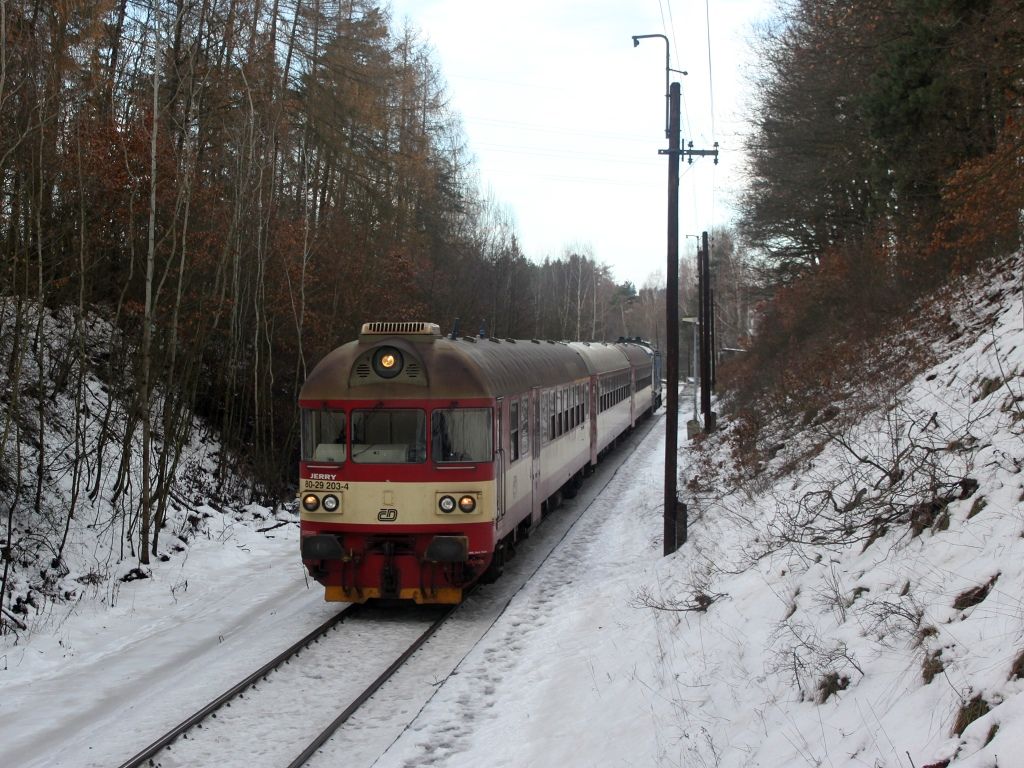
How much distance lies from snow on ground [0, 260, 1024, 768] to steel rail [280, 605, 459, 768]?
0.25m

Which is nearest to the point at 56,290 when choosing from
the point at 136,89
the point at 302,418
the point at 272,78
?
the point at 136,89

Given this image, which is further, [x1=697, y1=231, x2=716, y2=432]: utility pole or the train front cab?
[x1=697, y1=231, x2=716, y2=432]: utility pole

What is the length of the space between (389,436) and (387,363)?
79cm

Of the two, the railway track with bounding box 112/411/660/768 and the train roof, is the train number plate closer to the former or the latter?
the train roof

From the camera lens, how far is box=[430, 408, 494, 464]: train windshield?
33.1 feet

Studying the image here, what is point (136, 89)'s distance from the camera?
53.0 feet

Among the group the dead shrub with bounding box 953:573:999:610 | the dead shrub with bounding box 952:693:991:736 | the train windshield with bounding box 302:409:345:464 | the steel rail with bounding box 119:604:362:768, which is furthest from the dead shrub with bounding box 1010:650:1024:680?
the train windshield with bounding box 302:409:345:464

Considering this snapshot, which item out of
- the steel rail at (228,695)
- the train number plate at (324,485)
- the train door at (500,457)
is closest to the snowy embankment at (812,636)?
the train door at (500,457)

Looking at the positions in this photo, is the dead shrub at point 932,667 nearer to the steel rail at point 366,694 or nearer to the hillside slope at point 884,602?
the hillside slope at point 884,602

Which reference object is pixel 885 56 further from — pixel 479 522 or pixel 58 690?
pixel 58 690

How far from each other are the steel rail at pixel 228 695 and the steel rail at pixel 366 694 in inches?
39.0

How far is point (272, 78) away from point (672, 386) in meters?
10.7

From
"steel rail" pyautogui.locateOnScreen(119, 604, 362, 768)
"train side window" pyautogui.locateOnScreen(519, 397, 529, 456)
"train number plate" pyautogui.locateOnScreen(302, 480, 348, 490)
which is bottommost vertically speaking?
"steel rail" pyautogui.locateOnScreen(119, 604, 362, 768)

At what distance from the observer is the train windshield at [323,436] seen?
10203 millimetres
